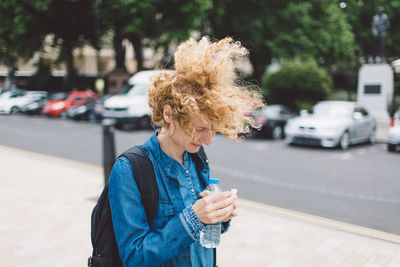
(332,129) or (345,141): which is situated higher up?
(332,129)

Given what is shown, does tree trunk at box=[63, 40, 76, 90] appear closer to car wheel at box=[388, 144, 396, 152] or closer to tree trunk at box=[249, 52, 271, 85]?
tree trunk at box=[249, 52, 271, 85]

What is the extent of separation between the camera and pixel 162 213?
4.78ft

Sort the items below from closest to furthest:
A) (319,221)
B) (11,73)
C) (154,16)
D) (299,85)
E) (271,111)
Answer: (319,221), (271,111), (299,85), (154,16), (11,73)

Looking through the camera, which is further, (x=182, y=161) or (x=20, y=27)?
(x=20, y=27)

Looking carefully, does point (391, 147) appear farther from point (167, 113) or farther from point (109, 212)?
point (109, 212)

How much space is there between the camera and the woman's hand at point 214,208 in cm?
136

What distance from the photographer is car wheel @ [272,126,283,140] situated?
14461 mm

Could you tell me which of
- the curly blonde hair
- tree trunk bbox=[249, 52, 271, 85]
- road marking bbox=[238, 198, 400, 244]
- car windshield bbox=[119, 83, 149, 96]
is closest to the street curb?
road marking bbox=[238, 198, 400, 244]

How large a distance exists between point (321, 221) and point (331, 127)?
7.52 meters

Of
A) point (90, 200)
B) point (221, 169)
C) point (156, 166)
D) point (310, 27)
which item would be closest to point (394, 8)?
point (310, 27)

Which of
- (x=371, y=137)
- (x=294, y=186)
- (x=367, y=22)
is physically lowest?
(x=371, y=137)

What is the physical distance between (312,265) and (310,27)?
25255 millimetres

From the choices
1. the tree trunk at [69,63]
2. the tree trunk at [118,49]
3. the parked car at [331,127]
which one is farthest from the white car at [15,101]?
the parked car at [331,127]

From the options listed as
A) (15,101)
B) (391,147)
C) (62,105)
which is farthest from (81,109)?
(391,147)
